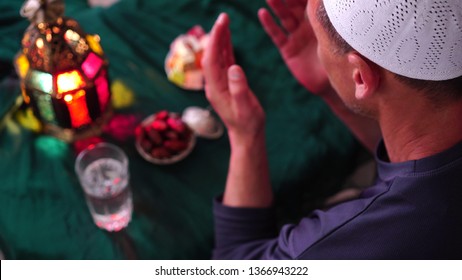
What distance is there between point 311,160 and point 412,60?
1.94 feet

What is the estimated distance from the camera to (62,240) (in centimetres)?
119

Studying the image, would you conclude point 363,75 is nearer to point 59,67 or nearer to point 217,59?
point 217,59

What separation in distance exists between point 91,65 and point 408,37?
0.54 m

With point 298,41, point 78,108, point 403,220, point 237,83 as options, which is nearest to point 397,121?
point 403,220

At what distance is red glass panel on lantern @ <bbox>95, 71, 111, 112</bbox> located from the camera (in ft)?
3.18

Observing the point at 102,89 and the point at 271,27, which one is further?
the point at 271,27

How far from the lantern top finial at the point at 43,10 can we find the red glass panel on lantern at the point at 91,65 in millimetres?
90

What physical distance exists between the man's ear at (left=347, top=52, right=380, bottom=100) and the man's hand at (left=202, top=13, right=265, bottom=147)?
0.94 feet

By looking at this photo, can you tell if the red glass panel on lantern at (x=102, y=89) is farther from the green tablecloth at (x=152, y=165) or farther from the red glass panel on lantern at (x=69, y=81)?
the green tablecloth at (x=152, y=165)

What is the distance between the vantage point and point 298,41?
1.36 metres

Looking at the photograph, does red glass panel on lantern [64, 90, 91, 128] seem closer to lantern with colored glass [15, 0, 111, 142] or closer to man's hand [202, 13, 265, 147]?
lantern with colored glass [15, 0, 111, 142]

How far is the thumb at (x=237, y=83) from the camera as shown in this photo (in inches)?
43.6

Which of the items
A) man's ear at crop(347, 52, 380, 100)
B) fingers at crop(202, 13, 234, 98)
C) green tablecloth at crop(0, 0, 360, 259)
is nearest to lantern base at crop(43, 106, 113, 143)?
green tablecloth at crop(0, 0, 360, 259)
